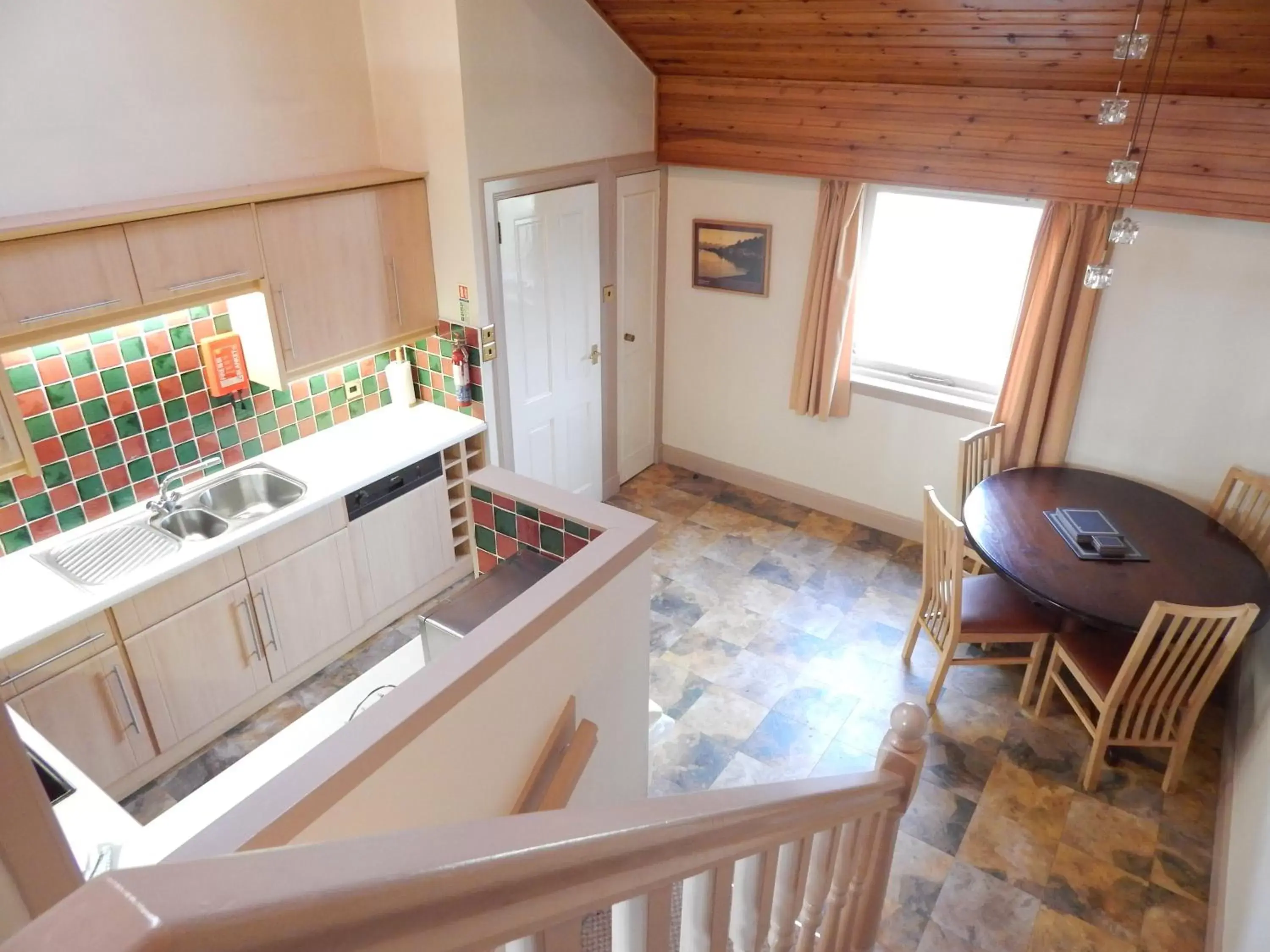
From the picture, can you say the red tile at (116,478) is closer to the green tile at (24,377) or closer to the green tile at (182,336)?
the green tile at (24,377)

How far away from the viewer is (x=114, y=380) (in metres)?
3.24

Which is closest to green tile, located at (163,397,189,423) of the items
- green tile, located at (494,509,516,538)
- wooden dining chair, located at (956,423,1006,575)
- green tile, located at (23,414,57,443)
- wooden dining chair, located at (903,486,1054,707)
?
green tile, located at (23,414,57,443)

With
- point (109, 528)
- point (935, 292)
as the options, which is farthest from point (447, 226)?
point (935, 292)

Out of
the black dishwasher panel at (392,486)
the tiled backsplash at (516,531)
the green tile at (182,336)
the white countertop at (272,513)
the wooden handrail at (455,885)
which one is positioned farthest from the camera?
the black dishwasher panel at (392,486)

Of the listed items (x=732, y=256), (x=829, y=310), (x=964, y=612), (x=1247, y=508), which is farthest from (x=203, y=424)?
(x=1247, y=508)

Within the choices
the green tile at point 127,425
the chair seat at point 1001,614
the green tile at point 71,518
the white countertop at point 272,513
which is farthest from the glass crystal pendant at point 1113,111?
the green tile at point 71,518

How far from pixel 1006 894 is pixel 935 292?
2.98m

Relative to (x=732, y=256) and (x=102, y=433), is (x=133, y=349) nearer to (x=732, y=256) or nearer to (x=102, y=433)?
(x=102, y=433)

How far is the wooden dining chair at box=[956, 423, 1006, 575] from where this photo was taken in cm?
410

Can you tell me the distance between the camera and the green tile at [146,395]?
10.9 ft

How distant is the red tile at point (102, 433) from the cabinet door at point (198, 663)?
76cm

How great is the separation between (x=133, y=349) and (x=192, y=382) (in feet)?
0.94

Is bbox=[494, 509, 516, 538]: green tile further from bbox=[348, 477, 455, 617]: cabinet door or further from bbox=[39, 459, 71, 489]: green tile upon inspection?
bbox=[39, 459, 71, 489]: green tile

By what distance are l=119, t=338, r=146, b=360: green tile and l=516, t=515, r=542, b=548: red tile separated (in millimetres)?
1898
